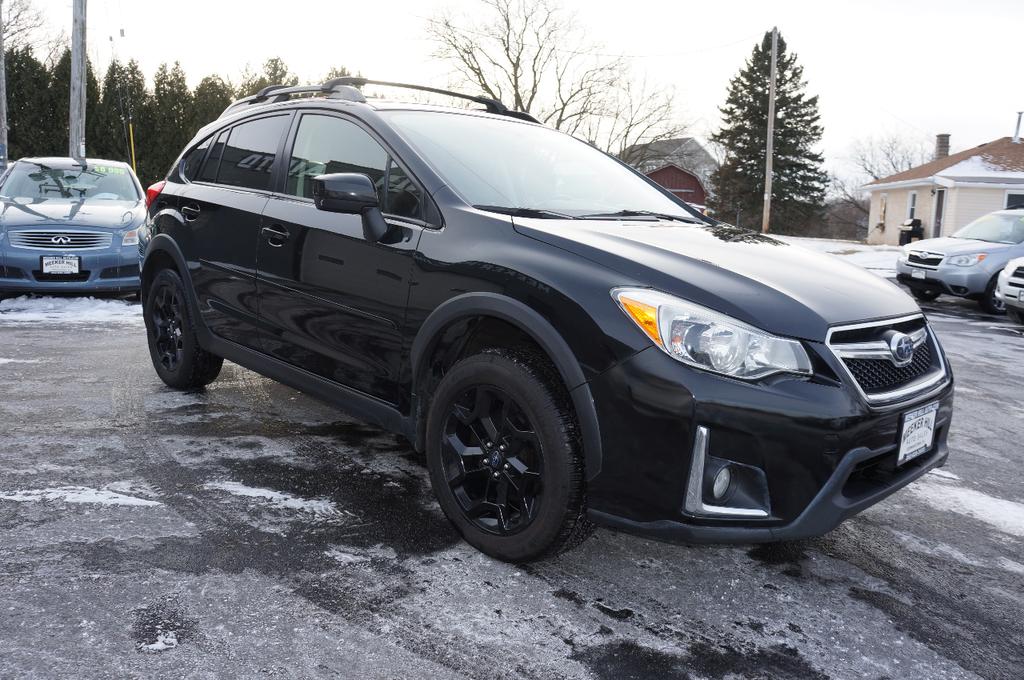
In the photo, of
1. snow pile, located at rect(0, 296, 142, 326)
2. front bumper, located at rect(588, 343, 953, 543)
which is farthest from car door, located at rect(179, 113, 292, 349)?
snow pile, located at rect(0, 296, 142, 326)

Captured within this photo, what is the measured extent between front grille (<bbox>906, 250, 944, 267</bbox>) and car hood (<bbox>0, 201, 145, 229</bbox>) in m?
11.5

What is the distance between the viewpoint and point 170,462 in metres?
3.95

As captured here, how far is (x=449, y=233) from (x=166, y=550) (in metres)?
1.53

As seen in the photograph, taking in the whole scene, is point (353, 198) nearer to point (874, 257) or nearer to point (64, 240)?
point (64, 240)

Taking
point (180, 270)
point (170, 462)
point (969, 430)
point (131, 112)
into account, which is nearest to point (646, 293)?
point (170, 462)

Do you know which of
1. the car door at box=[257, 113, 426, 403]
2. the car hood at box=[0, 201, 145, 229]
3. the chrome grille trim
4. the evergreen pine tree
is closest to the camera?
the chrome grille trim

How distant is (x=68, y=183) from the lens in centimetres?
1041

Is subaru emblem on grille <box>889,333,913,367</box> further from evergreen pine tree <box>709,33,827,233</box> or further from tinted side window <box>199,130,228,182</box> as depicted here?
evergreen pine tree <box>709,33,827,233</box>

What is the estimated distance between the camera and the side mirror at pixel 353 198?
10.6 feet

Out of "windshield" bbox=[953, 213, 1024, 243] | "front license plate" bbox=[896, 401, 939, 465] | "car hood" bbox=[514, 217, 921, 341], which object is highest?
"windshield" bbox=[953, 213, 1024, 243]

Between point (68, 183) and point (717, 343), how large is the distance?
10.1 metres

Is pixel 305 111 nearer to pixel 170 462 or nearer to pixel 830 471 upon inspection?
pixel 170 462

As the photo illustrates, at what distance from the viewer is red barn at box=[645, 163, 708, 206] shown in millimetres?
60394

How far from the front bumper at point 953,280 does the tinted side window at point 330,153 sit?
38.1 ft
